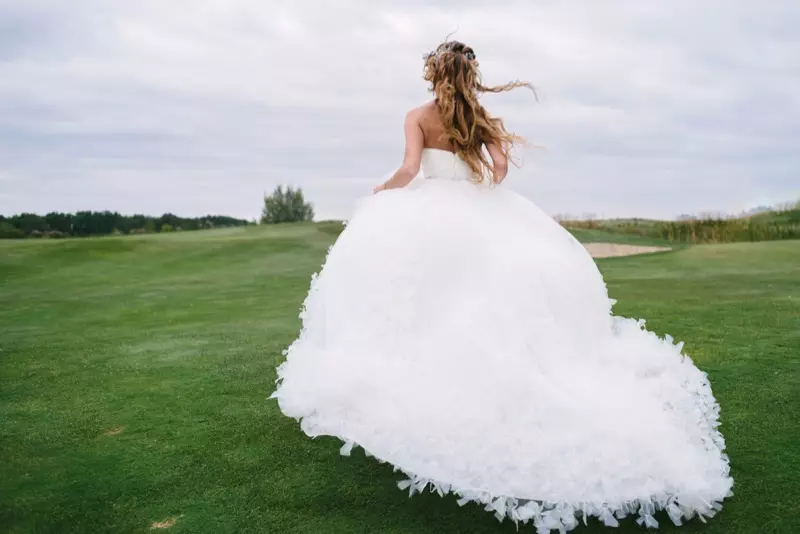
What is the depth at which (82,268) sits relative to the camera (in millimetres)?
15828

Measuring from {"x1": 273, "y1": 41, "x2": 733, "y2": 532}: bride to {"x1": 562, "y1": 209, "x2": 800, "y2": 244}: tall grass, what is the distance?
849 inches

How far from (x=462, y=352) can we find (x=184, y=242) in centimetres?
1716

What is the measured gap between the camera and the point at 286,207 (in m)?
41.2

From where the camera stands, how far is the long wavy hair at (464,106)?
14.1 ft

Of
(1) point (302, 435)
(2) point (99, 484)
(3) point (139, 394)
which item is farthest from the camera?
(3) point (139, 394)

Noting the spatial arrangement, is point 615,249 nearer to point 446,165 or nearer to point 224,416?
point 224,416

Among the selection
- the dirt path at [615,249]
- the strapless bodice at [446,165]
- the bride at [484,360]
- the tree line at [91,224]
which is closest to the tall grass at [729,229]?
the dirt path at [615,249]

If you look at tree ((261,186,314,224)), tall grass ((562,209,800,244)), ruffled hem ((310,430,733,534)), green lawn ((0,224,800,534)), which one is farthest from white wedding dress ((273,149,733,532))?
tree ((261,186,314,224))

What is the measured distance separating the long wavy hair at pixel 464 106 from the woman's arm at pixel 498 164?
26 millimetres

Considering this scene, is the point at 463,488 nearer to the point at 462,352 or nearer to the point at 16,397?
the point at 462,352

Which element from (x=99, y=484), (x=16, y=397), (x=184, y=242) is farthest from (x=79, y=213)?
(x=99, y=484)

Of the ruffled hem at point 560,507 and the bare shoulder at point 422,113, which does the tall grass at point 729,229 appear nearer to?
the bare shoulder at point 422,113

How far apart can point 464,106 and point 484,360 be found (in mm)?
1844

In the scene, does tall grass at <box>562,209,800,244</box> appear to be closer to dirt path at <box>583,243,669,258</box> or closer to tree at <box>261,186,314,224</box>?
dirt path at <box>583,243,669,258</box>
